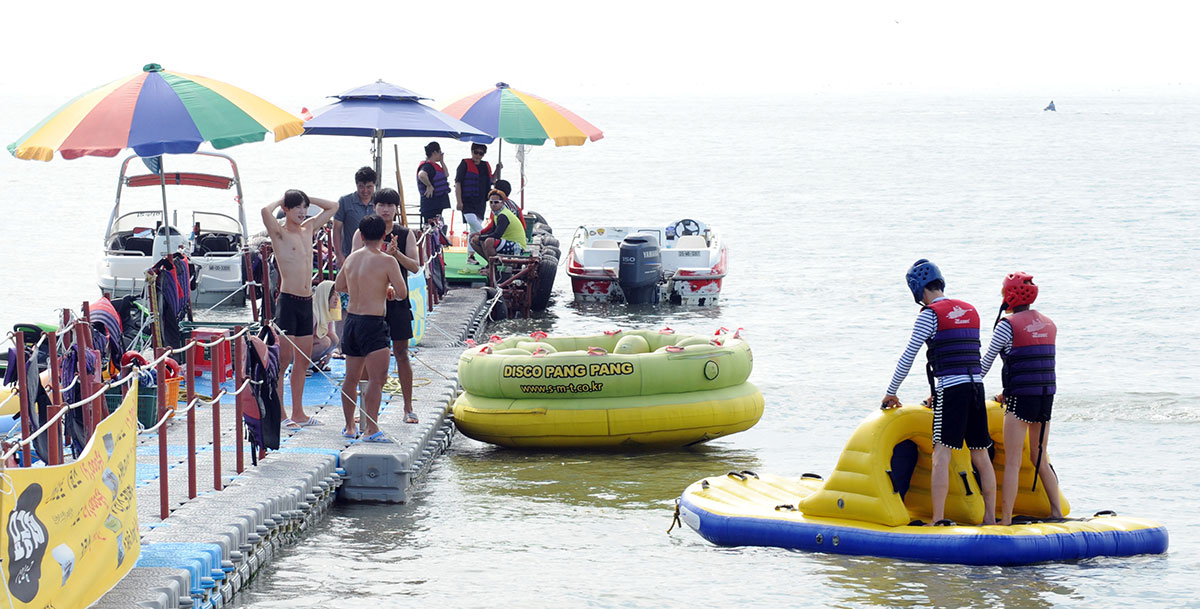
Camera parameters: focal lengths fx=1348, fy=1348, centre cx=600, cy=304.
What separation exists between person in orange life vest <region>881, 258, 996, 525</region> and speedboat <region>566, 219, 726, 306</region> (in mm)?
12562

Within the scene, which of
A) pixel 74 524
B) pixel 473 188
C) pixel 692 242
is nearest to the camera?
pixel 74 524

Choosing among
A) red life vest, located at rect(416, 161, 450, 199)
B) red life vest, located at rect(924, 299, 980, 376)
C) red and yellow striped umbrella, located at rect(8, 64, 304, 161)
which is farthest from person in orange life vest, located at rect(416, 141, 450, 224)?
red life vest, located at rect(924, 299, 980, 376)

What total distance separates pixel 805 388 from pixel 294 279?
821cm

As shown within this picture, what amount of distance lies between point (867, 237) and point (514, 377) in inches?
1165

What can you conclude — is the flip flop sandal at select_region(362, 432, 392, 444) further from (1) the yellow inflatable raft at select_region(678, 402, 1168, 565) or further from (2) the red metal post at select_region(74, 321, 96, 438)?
(1) the yellow inflatable raft at select_region(678, 402, 1168, 565)

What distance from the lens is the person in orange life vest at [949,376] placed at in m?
8.58

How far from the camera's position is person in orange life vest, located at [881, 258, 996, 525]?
8.58 metres

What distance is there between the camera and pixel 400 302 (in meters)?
10.9

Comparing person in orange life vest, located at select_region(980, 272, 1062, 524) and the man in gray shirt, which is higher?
the man in gray shirt

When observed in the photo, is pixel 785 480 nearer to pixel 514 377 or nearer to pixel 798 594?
pixel 798 594

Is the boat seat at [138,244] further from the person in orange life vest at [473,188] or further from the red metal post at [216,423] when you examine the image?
the red metal post at [216,423]

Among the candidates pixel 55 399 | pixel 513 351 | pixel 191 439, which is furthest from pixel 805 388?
pixel 55 399

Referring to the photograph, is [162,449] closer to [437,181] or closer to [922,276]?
[922,276]

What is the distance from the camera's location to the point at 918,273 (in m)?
8.74
